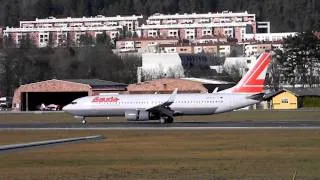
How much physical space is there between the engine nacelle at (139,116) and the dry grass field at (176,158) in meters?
17.2

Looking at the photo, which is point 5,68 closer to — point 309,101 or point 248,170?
point 309,101

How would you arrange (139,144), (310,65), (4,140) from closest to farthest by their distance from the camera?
(139,144)
(4,140)
(310,65)

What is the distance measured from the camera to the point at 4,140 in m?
50.1

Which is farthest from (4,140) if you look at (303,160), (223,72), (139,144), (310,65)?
(223,72)

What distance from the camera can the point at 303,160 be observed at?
112 ft

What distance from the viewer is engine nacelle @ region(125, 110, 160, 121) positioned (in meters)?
69.8

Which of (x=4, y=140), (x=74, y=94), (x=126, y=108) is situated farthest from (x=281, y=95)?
(x=4, y=140)

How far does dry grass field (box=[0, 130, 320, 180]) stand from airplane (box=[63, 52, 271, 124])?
60.1ft

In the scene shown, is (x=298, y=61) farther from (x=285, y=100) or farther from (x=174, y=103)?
(x=174, y=103)

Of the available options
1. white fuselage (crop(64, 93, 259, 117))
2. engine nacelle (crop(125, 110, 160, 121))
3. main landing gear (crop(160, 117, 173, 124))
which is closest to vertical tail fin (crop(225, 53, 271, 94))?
white fuselage (crop(64, 93, 259, 117))

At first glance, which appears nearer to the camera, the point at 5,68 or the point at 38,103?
the point at 38,103

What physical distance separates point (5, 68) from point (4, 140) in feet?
366

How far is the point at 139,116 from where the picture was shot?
69.8 meters

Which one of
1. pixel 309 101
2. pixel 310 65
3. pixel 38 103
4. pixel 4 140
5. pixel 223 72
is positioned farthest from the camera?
pixel 223 72
